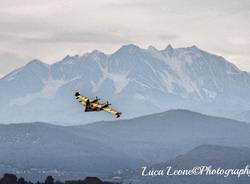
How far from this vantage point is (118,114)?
16412 centimetres

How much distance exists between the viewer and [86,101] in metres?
182

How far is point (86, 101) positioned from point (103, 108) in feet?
29.2

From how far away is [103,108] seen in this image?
570 ft

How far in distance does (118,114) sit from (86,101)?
19099 millimetres

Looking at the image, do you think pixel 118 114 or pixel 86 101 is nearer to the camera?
pixel 118 114
